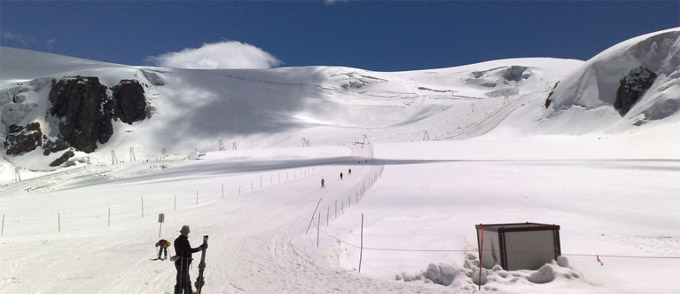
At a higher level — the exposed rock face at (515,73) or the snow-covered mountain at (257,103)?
the exposed rock face at (515,73)

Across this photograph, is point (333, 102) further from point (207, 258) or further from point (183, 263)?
point (183, 263)

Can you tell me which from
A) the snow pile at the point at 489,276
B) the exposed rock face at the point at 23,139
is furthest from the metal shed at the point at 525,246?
the exposed rock face at the point at 23,139

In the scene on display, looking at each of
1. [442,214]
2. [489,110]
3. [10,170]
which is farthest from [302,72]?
[442,214]

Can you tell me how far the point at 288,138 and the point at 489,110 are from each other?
36370mm

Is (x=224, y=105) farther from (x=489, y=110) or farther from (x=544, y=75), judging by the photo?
(x=544, y=75)

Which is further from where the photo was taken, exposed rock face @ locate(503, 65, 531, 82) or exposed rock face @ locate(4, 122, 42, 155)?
exposed rock face @ locate(503, 65, 531, 82)

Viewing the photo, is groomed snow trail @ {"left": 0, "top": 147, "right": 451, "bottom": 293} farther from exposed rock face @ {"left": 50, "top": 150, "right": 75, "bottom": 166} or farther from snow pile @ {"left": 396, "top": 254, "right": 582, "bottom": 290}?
exposed rock face @ {"left": 50, "top": 150, "right": 75, "bottom": 166}

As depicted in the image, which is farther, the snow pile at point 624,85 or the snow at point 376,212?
the snow pile at point 624,85

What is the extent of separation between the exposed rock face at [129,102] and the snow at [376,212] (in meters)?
19.4

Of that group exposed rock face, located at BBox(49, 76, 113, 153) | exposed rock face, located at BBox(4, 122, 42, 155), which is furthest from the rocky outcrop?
exposed rock face, located at BBox(4, 122, 42, 155)

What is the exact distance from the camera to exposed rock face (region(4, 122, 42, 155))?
81312 mm

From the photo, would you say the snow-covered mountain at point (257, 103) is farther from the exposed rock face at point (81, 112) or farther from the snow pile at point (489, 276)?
the snow pile at point (489, 276)

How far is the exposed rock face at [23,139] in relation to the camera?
8131 cm

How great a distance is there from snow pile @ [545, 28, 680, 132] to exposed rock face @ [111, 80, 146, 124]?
77.1m
